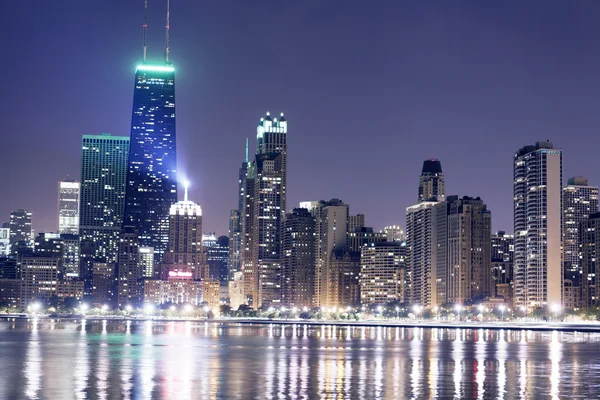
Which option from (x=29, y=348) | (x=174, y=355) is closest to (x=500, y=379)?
(x=174, y=355)

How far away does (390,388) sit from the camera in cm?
7475

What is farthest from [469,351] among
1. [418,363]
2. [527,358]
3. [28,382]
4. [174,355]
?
[28,382]

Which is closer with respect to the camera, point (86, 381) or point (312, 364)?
point (86, 381)

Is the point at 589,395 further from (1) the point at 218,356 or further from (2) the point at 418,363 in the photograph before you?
(1) the point at 218,356

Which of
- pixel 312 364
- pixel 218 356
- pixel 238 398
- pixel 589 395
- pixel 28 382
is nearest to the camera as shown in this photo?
pixel 238 398

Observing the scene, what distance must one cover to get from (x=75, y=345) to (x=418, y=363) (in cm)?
5380

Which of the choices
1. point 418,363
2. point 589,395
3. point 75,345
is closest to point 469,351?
point 418,363

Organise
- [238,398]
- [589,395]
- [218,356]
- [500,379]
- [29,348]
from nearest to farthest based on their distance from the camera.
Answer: [238,398]
[589,395]
[500,379]
[218,356]
[29,348]

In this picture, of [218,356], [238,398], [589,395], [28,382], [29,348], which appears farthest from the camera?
[29,348]

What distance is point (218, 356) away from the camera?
113 metres

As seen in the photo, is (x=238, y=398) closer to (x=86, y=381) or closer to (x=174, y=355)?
(x=86, y=381)

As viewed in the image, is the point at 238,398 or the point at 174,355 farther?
the point at 174,355

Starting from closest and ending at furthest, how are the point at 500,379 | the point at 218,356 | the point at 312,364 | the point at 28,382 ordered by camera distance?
the point at 28,382 < the point at 500,379 < the point at 312,364 < the point at 218,356

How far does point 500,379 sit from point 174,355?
4209 centimetres
